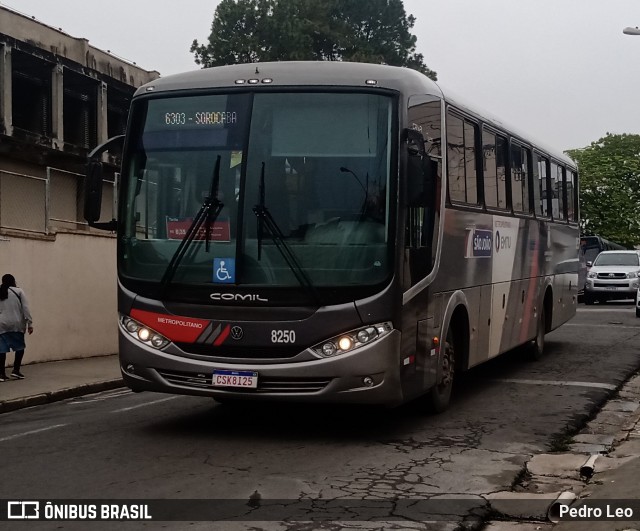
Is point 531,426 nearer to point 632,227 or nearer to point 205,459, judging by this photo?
point 205,459

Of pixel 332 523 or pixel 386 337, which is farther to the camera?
pixel 386 337

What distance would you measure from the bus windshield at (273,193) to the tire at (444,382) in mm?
2015

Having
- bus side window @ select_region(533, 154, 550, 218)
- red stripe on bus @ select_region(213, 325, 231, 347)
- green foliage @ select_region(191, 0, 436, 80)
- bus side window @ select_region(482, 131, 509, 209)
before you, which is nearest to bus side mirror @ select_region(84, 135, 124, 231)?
red stripe on bus @ select_region(213, 325, 231, 347)

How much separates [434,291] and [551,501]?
Result: 121 inches

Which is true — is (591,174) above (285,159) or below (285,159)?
above

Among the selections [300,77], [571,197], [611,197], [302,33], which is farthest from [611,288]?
[611,197]

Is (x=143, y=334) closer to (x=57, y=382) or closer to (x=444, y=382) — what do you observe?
(x=444, y=382)

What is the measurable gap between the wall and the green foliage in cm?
3553

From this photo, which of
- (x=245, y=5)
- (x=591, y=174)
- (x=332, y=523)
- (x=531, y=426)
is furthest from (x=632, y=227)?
(x=332, y=523)

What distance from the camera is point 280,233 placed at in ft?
27.7

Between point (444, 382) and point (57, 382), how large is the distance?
666cm

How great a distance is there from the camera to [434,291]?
9531mm

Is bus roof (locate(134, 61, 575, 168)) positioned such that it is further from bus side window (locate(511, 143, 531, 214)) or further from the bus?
bus side window (locate(511, 143, 531, 214))

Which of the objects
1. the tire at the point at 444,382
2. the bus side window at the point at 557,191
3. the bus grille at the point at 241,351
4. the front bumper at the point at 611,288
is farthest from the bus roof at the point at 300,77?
the front bumper at the point at 611,288
